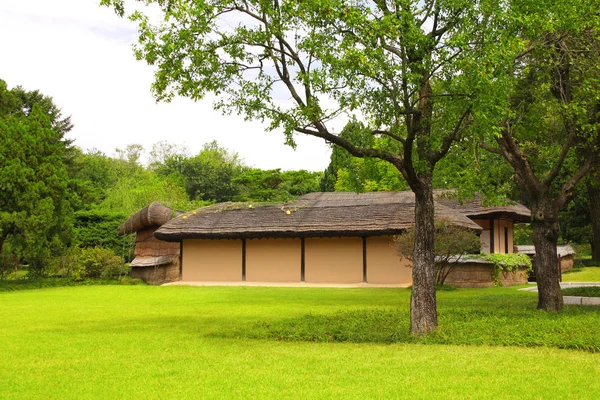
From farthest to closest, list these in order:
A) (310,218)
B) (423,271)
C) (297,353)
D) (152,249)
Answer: (152,249)
(310,218)
(423,271)
(297,353)

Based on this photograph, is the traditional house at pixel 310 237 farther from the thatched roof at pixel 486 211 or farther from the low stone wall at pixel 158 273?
the low stone wall at pixel 158 273

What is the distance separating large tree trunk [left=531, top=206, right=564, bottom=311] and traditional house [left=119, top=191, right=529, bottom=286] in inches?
361

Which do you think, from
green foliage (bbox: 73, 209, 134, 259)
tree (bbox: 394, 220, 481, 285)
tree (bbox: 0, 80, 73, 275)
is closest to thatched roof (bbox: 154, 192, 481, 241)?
tree (bbox: 394, 220, 481, 285)

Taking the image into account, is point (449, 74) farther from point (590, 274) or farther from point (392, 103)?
point (590, 274)

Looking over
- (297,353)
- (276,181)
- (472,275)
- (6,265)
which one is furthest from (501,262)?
(276,181)

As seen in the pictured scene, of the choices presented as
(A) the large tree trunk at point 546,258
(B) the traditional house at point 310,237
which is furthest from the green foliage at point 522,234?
(A) the large tree trunk at point 546,258

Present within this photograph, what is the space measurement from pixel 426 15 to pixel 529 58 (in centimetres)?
482

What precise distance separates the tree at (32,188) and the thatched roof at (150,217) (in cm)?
311

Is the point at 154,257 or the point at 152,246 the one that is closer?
the point at 154,257

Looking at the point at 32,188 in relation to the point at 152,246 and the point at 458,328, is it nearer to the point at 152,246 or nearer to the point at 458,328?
the point at 152,246

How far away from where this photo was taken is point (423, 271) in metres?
11.0

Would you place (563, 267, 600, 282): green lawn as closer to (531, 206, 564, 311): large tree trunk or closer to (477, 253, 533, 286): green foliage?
(477, 253, 533, 286): green foliage

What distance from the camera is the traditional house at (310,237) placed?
25.2m

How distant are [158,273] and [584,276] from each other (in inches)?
726
